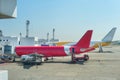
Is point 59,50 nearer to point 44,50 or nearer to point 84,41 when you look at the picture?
point 44,50

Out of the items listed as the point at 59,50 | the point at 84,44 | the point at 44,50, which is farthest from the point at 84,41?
the point at 44,50

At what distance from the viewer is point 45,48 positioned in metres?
45.2

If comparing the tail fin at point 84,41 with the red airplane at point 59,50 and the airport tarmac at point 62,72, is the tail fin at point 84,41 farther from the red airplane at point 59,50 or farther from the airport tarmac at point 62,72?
the airport tarmac at point 62,72

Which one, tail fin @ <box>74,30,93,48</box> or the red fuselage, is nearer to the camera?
the red fuselage

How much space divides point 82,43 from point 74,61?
4.11 m

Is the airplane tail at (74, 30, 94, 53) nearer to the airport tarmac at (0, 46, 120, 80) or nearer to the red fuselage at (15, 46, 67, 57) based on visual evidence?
the red fuselage at (15, 46, 67, 57)

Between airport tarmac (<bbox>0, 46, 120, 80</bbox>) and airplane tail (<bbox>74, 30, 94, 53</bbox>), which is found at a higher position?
airplane tail (<bbox>74, 30, 94, 53</bbox>)

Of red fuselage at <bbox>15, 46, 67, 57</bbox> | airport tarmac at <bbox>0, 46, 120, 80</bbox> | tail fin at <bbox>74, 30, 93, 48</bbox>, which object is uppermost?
tail fin at <bbox>74, 30, 93, 48</bbox>

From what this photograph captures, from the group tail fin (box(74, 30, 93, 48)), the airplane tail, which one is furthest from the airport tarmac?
tail fin (box(74, 30, 93, 48))

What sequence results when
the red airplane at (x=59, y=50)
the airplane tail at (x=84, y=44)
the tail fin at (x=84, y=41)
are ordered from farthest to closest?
the tail fin at (x=84, y=41) < the airplane tail at (x=84, y=44) < the red airplane at (x=59, y=50)

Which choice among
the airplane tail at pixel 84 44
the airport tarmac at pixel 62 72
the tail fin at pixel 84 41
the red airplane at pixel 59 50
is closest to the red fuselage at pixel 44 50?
the red airplane at pixel 59 50

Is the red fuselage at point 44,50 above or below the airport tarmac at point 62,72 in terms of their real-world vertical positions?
above

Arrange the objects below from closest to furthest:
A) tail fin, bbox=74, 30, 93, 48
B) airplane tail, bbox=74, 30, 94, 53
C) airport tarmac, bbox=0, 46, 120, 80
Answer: airport tarmac, bbox=0, 46, 120, 80 < airplane tail, bbox=74, 30, 94, 53 < tail fin, bbox=74, 30, 93, 48

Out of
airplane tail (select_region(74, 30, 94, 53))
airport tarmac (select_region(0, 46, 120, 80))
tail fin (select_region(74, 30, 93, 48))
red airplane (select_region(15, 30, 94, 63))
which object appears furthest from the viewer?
tail fin (select_region(74, 30, 93, 48))
